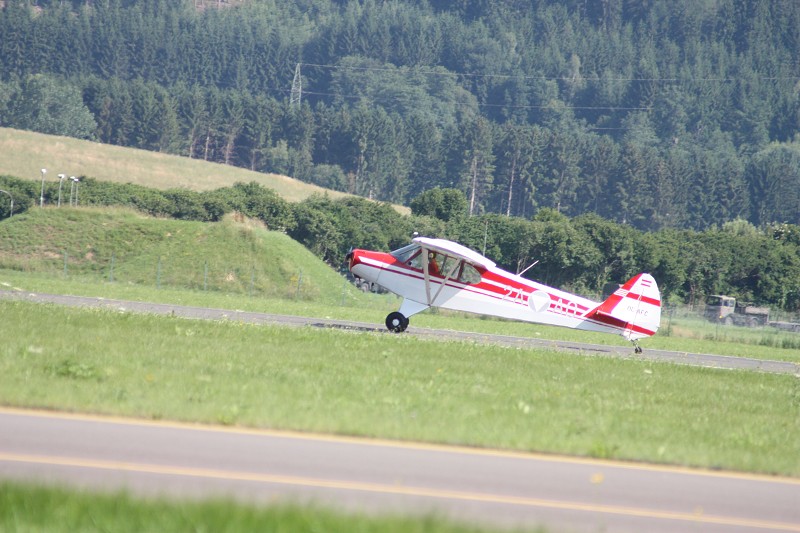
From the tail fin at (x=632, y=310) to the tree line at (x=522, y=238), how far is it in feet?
131

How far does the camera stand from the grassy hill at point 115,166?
367 ft

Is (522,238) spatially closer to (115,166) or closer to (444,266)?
(444,266)

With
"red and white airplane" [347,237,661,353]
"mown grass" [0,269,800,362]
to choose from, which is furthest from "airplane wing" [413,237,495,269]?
"mown grass" [0,269,800,362]

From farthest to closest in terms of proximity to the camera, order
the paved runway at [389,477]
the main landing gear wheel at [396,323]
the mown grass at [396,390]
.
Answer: the main landing gear wheel at [396,323] → the mown grass at [396,390] → the paved runway at [389,477]

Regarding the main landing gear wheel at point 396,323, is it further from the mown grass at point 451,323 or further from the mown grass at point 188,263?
the mown grass at point 188,263

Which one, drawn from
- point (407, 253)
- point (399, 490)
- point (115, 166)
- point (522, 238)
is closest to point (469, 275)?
point (407, 253)

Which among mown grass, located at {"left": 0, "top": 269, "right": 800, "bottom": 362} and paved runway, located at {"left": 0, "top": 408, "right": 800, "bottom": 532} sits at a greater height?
paved runway, located at {"left": 0, "top": 408, "right": 800, "bottom": 532}

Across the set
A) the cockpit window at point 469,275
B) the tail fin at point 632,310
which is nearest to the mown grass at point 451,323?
the tail fin at point 632,310

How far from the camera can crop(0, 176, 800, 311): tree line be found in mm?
73188

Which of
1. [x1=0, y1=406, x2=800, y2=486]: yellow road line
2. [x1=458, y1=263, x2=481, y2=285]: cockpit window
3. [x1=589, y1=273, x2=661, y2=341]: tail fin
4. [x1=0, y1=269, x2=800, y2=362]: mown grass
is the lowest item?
[x1=0, y1=269, x2=800, y2=362]: mown grass

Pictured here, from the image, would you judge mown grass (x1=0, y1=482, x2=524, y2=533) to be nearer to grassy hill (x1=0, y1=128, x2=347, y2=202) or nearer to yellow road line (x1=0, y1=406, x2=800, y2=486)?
yellow road line (x1=0, y1=406, x2=800, y2=486)

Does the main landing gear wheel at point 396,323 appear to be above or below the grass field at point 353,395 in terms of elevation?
below

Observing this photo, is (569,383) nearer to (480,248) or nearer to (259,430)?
(259,430)

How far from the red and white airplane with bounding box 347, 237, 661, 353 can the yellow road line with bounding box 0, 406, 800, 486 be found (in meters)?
15.4
